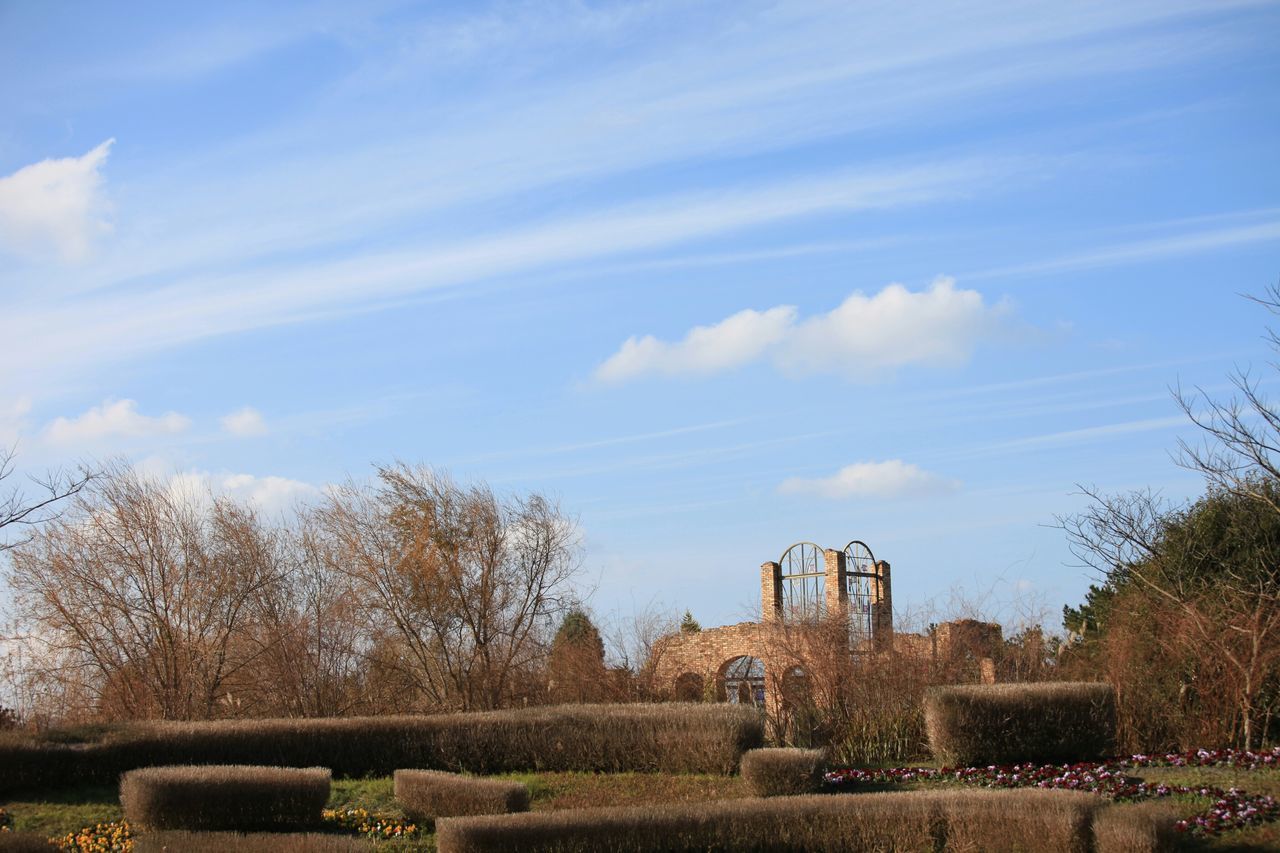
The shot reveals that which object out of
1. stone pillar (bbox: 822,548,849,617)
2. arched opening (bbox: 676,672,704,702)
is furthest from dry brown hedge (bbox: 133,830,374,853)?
stone pillar (bbox: 822,548,849,617)

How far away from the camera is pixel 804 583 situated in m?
26.8

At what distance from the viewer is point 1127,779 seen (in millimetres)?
11242

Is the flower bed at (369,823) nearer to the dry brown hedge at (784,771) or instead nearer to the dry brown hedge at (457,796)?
the dry brown hedge at (457,796)

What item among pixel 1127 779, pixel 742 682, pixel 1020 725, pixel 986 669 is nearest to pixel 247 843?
pixel 1020 725

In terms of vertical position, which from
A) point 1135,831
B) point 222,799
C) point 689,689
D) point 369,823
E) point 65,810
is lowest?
point 369,823

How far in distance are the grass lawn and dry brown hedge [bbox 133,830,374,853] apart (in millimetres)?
759

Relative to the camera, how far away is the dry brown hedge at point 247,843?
30.8 feet

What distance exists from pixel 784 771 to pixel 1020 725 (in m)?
2.84

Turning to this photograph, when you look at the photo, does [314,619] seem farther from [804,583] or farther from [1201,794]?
[1201,794]

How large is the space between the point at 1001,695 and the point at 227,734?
8.72 metres

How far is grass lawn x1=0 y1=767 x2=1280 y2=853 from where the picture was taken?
10.7m

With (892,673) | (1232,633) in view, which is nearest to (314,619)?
(892,673)

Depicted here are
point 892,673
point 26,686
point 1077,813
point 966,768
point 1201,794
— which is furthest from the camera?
point 26,686

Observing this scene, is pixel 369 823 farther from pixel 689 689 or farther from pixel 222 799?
pixel 689 689
